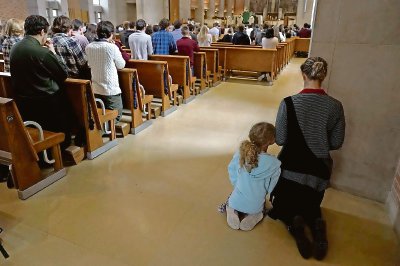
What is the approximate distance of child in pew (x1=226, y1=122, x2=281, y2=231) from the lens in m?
2.10

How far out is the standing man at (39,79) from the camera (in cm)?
282

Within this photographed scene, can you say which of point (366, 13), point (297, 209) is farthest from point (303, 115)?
point (366, 13)

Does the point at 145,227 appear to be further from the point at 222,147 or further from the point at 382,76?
the point at 382,76

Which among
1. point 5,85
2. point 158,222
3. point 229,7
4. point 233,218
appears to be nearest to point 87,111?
point 5,85

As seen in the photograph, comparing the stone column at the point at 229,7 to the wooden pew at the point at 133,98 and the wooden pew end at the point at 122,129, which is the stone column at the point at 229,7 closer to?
the wooden pew at the point at 133,98

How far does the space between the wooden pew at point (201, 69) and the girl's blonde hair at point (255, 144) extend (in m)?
4.39

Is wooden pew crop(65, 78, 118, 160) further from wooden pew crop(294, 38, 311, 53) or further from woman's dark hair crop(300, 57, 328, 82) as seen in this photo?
wooden pew crop(294, 38, 311, 53)

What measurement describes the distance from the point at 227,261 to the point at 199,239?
11.3 inches

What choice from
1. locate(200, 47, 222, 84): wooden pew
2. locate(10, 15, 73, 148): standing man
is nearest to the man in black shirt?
locate(200, 47, 222, 84): wooden pew

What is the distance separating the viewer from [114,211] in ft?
8.34

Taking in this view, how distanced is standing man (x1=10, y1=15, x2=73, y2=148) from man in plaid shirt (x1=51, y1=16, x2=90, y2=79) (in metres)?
0.43

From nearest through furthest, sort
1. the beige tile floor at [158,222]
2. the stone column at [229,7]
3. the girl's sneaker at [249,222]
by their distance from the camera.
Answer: the beige tile floor at [158,222] → the girl's sneaker at [249,222] → the stone column at [229,7]

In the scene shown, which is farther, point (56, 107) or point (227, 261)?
point (56, 107)

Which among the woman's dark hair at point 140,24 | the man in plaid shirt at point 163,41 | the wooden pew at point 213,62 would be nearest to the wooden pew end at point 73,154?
the woman's dark hair at point 140,24
